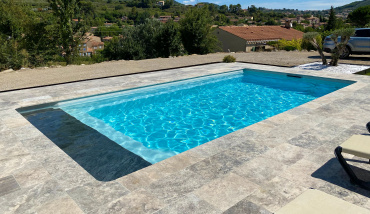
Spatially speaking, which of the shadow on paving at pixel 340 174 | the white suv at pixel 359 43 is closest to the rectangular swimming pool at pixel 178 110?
the shadow on paving at pixel 340 174

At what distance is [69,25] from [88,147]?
556 inches

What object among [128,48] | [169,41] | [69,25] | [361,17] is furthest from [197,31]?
[361,17]

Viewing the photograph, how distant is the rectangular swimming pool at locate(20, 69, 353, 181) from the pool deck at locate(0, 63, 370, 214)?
876 millimetres

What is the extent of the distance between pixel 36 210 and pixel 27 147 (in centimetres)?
211

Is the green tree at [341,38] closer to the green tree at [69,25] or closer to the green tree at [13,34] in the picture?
the green tree at [69,25]

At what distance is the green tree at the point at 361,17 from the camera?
51094 mm

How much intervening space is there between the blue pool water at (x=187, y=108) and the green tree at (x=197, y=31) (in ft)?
42.4

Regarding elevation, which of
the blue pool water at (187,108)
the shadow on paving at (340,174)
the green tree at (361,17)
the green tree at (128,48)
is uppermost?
the green tree at (361,17)

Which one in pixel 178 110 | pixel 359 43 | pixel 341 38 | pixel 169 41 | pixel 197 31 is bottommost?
pixel 178 110

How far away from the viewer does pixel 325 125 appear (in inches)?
228

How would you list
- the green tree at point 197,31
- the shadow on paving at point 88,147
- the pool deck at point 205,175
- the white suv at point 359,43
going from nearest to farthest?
the pool deck at point 205,175, the shadow on paving at point 88,147, the white suv at point 359,43, the green tree at point 197,31

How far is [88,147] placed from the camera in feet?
17.6

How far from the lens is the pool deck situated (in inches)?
127

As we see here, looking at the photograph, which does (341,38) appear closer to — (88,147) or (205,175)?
(205,175)
